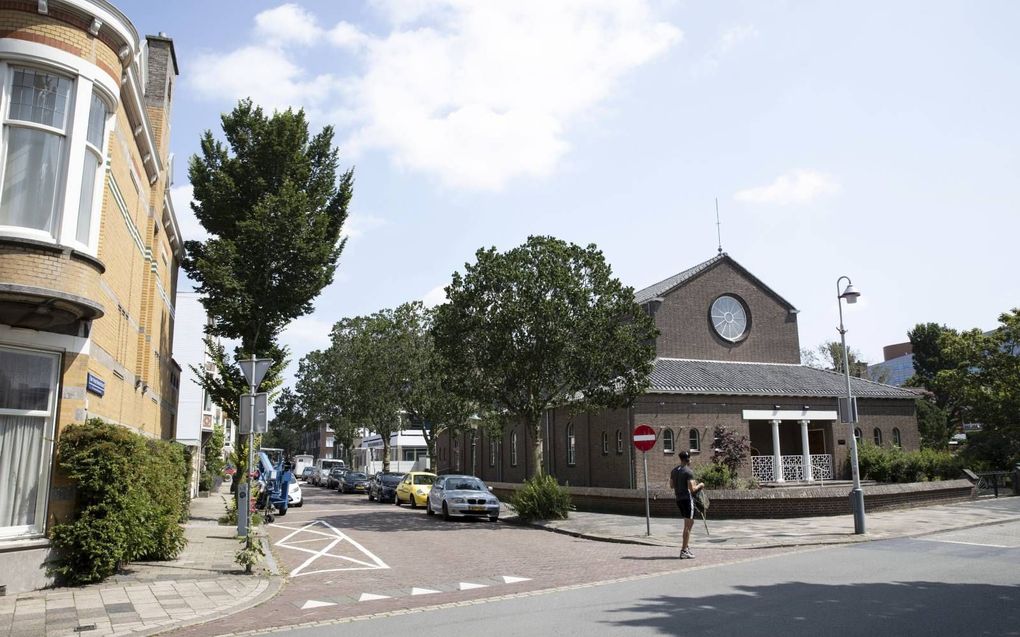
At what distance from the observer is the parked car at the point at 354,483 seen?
146ft

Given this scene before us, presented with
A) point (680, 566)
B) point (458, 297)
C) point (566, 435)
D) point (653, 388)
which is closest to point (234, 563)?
point (680, 566)

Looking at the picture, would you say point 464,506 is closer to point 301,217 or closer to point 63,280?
point 301,217

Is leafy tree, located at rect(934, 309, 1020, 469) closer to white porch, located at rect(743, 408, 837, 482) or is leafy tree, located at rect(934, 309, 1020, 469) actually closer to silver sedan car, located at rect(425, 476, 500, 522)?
white porch, located at rect(743, 408, 837, 482)

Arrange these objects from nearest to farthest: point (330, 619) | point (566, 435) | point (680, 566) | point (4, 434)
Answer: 1. point (330, 619)
2. point (4, 434)
3. point (680, 566)
4. point (566, 435)

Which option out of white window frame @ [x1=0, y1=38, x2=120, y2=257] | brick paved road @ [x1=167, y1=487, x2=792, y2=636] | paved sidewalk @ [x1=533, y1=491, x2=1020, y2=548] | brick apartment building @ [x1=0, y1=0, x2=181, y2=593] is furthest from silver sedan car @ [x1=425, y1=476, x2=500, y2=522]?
white window frame @ [x1=0, y1=38, x2=120, y2=257]

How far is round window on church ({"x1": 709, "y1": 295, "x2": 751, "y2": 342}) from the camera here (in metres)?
36.9

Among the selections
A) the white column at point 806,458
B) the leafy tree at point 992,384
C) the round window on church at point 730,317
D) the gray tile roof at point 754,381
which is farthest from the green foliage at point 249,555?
the leafy tree at point 992,384

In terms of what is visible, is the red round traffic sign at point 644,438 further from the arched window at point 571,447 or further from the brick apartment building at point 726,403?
the arched window at point 571,447

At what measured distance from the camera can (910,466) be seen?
95.7ft

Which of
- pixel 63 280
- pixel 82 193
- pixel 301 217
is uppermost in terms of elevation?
pixel 301 217

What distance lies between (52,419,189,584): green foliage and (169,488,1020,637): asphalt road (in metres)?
2.67

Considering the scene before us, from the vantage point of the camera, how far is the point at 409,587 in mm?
10648

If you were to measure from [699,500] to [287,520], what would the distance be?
51.0 feet

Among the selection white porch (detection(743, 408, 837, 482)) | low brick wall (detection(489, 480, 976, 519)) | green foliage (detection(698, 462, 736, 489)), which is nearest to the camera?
low brick wall (detection(489, 480, 976, 519))
